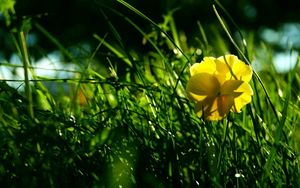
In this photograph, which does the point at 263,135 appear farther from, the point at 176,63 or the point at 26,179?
the point at 26,179

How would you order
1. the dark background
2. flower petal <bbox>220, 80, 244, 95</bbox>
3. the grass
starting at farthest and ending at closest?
the dark background → flower petal <bbox>220, 80, 244, 95</bbox> → the grass

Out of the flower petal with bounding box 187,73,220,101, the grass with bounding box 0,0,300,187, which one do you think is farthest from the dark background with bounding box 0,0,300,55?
the flower petal with bounding box 187,73,220,101

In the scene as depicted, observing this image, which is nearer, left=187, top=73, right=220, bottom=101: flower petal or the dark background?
left=187, top=73, right=220, bottom=101: flower petal

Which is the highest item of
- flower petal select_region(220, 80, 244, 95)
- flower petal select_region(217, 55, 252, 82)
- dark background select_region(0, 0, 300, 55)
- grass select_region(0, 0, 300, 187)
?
dark background select_region(0, 0, 300, 55)

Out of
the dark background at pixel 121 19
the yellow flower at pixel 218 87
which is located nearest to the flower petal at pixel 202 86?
the yellow flower at pixel 218 87

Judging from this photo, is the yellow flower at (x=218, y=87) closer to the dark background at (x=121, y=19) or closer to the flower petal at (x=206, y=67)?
the flower petal at (x=206, y=67)

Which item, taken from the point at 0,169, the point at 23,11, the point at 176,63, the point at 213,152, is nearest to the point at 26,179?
the point at 0,169

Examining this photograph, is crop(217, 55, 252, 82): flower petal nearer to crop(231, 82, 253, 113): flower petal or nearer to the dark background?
crop(231, 82, 253, 113): flower petal
